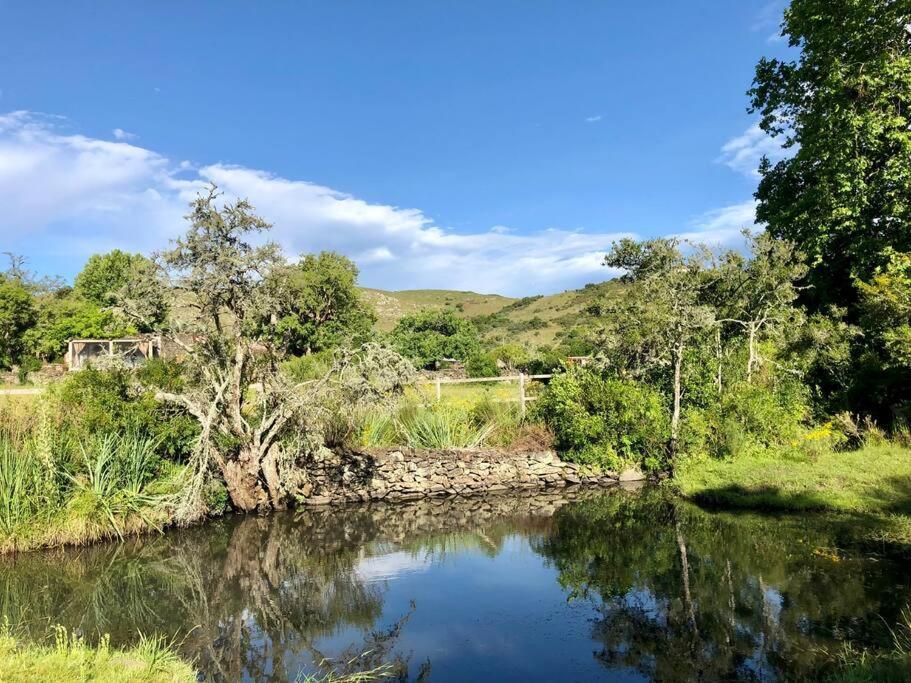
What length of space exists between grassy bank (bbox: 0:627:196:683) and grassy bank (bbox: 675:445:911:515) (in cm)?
1033

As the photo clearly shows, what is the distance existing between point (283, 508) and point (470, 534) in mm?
4506

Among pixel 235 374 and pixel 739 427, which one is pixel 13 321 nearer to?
pixel 235 374

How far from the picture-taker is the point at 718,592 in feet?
26.2

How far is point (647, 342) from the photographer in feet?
50.8

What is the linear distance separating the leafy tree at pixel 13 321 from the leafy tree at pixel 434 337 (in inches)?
961

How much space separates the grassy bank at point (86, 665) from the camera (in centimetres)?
521

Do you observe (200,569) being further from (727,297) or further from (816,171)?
(816,171)

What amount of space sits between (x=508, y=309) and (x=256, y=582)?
7293 cm

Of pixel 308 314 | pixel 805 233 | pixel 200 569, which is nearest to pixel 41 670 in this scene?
pixel 200 569

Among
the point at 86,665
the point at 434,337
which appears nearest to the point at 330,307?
the point at 434,337

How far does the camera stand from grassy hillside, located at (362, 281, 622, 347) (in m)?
59.6

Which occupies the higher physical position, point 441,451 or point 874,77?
point 874,77

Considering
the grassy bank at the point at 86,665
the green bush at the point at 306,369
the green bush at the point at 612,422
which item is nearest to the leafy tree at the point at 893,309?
the green bush at the point at 612,422

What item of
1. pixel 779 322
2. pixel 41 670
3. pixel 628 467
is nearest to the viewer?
pixel 41 670
